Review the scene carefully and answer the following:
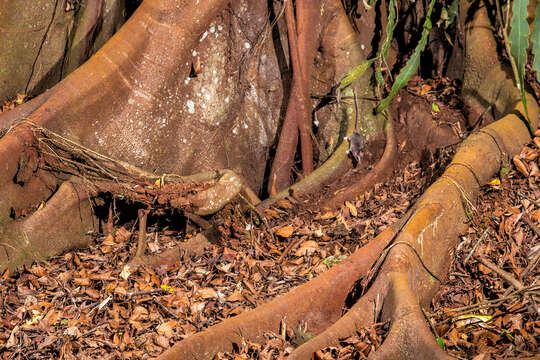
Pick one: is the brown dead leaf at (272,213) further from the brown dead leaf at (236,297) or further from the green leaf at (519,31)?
the green leaf at (519,31)

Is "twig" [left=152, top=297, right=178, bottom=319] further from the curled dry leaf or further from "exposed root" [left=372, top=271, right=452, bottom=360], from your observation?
the curled dry leaf

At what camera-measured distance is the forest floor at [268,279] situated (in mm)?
3363

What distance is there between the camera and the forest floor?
3363mm

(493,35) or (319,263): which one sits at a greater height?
(493,35)

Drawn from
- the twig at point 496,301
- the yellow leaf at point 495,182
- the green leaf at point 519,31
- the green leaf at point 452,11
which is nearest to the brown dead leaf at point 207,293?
the twig at point 496,301

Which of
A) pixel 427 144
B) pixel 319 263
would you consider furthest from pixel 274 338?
pixel 427 144

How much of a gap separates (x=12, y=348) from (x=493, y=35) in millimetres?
4712

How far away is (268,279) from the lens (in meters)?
4.18

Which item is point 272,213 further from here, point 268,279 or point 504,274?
point 504,274

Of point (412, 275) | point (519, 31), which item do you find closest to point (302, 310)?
point (412, 275)

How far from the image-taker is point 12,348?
3562 mm

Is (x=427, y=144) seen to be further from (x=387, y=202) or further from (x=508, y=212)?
(x=508, y=212)

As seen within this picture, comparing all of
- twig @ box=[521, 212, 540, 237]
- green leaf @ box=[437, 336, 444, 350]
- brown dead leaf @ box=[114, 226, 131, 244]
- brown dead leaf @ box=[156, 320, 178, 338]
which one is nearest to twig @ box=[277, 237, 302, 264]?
brown dead leaf @ box=[156, 320, 178, 338]

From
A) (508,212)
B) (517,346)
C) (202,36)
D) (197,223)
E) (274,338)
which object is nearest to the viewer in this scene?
(517,346)
